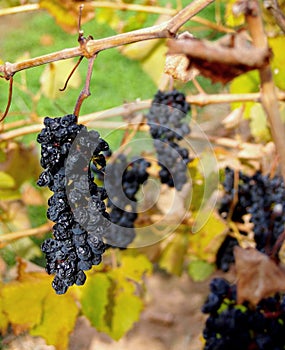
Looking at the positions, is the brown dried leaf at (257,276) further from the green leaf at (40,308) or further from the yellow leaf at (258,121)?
the yellow leaf at (258,121)

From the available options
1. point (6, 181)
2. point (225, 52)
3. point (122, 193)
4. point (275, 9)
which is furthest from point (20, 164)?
point (225, 52)

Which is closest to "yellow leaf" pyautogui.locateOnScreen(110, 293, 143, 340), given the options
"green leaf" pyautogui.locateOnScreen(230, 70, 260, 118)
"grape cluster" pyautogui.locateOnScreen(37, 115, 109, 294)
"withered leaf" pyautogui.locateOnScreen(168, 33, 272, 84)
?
"green leaf" pyautogui.locateOnScreen(230, 70, 260, 118)

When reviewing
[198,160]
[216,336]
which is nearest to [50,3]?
[198,160]

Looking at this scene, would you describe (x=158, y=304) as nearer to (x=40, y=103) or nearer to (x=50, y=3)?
(x=50, y=3)

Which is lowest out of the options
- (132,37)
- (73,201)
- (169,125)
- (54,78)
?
(73,201)

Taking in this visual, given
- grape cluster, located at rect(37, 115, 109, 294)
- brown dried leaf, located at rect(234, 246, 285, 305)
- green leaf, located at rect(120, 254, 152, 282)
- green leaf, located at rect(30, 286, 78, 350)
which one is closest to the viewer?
grape cluster, located at rect(37, 115, 109, 294)

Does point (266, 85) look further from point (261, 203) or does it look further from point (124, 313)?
point (124, 313)

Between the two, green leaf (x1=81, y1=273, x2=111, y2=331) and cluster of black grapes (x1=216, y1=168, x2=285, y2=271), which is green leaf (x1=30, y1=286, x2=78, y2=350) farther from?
cluster of black grapes (x1=216, y1=168, x2=285, y2=271)
